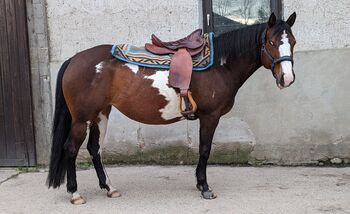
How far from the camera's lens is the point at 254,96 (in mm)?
5270

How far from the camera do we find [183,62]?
391cm

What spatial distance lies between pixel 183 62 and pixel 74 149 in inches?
52.6

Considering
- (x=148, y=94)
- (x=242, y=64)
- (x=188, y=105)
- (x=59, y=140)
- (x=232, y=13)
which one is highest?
(x=232, y=13)

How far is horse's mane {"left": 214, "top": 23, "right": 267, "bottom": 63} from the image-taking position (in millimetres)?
3961

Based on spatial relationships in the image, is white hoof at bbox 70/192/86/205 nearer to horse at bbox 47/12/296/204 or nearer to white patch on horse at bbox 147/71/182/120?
horse at bbox 47/12/296/204

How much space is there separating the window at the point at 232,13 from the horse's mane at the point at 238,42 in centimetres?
138

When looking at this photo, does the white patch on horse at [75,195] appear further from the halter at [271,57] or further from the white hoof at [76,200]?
the halter at [271,57]

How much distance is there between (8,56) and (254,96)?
322cm

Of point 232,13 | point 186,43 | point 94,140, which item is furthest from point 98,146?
point 232,13

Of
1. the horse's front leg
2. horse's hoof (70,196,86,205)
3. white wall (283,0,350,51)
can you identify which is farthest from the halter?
horse's hoof (70,196,86,205)

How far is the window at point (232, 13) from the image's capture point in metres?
5.38

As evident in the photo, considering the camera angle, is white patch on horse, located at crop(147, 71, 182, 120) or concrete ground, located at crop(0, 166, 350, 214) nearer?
concrete ground, located at crop(0, 166, 350, 214)

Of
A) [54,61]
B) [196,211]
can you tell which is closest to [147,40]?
[54,61]

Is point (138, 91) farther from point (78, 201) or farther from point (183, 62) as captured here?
point (78, 201)
